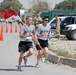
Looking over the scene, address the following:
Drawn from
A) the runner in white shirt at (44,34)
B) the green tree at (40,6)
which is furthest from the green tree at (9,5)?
the runner in white shirt at (44,34)

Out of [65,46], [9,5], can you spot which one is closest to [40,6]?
[9,5]

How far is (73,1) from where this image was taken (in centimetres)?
10031

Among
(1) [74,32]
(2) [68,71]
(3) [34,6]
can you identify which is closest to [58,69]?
(2) [68,71]

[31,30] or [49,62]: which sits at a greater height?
[31,30]

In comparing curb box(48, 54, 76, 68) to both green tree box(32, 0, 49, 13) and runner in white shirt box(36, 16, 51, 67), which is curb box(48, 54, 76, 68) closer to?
runner in white shirt box(36, 16, 51, 67)

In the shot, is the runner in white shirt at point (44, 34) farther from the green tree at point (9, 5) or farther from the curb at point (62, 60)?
the green tree at point (9, 5)

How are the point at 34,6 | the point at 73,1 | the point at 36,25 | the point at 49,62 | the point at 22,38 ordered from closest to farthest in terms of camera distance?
1. the point at 22,38
2. the point at 36,25
3. the point at 49,62
4. the point at 34,6
5. the point at 73,1

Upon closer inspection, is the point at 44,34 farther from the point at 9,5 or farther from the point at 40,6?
the point at 9,5

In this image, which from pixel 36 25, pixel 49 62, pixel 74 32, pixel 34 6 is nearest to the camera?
pixel 36 25

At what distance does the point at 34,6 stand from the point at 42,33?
7894cm

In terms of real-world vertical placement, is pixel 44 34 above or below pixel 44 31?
below

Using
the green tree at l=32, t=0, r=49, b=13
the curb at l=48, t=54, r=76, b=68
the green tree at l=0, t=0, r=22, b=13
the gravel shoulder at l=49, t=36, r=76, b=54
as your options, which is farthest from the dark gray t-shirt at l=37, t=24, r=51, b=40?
the green tree at l=0, t=0, r=22, b=13

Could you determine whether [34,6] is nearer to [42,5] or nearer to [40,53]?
[42,5]

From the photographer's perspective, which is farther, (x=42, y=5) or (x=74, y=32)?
(x=42, y=5)
